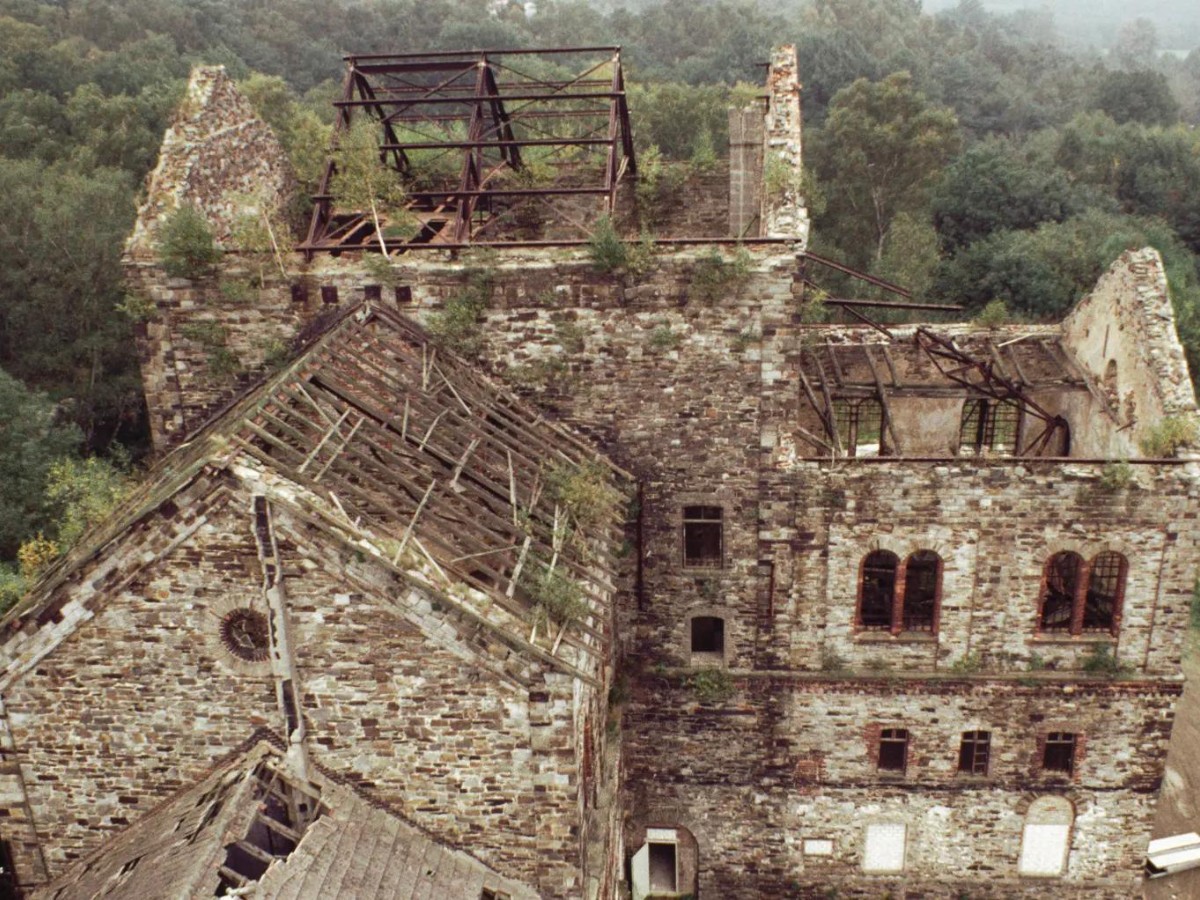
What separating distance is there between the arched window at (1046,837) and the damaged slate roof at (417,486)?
10.6 m

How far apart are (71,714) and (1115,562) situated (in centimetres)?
1791

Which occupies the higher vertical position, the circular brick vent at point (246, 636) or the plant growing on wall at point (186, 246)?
the plant growing on wall at point (186, 246)

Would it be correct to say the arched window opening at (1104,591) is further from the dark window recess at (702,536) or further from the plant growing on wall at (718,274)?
the plant growing on wall at (718,274)

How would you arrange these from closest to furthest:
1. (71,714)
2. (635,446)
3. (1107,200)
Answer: (71,714) → (635,446) → (1107,200)

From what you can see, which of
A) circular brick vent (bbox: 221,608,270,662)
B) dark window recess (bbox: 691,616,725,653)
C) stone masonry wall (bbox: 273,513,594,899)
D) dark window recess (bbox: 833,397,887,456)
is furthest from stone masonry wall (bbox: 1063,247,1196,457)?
circular brick vent (bbox: 221,608,270,662)

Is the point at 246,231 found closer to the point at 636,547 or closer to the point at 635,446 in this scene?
the point at 635,446

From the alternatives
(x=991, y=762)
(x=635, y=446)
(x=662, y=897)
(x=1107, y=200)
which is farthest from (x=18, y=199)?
(x=1107, y=200)

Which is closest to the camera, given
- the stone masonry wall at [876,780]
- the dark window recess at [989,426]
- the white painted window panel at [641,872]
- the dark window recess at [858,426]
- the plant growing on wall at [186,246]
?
the plant growing on wall at [186,246]

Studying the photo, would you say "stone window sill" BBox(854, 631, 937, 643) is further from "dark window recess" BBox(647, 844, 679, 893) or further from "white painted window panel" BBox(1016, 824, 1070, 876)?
"dark window recess" BBox(647, 844, 679, 893)

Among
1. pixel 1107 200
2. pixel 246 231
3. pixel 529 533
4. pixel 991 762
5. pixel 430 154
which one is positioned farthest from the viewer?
pixel 1107 200

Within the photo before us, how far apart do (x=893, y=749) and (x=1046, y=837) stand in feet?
12.3

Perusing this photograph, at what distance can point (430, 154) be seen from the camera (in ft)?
81.9

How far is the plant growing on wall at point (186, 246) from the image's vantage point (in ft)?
54.4

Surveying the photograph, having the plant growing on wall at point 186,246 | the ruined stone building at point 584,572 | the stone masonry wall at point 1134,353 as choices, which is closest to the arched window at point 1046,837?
the ruined stone building at point 584,572
